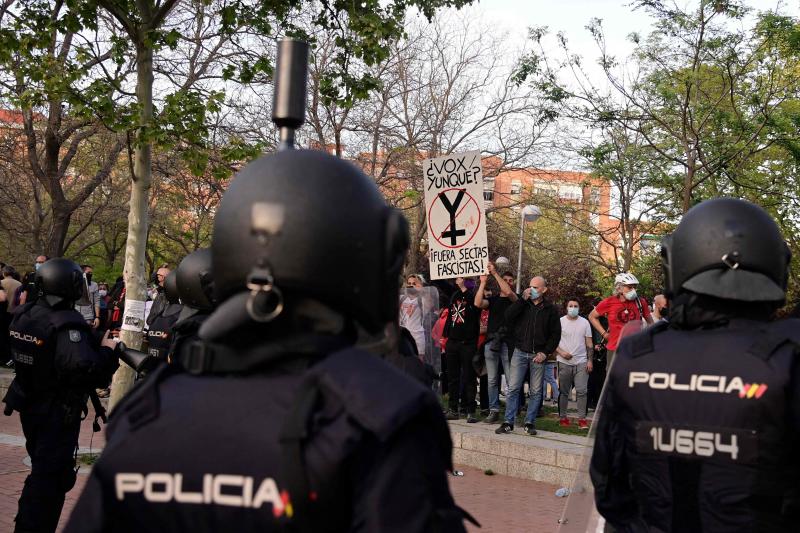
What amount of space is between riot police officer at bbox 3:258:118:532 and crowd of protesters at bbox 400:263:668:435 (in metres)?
5.27

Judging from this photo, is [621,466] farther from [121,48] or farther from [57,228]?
[57,228]

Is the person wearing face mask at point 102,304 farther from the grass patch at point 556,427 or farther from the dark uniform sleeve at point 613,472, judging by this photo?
the dark uniform sleeve at point 613,472

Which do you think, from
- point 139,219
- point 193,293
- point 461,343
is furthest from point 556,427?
point 193,293

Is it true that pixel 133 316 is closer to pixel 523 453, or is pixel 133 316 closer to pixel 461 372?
pixel 523 453

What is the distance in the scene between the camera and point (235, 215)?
1949 mm

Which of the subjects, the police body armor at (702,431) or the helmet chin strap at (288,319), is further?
the police body armor at (702,431)

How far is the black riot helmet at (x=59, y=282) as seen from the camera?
20.8ft

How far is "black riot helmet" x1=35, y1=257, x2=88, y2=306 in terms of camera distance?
6.34m

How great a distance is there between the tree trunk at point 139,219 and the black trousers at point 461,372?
14.3ft

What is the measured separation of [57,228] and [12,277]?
345cm

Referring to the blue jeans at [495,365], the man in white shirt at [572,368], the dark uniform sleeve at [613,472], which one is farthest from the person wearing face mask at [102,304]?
the dark uniform sleeve at [613,472]

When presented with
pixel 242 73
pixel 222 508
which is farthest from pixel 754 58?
pixel 222 508

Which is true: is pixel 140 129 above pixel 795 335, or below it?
above

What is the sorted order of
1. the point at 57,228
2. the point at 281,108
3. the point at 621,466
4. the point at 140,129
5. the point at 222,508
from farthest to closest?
the point at 57,228, the point at 140,129, the point at 621,466, the point at 281,108, the point at 222,508
